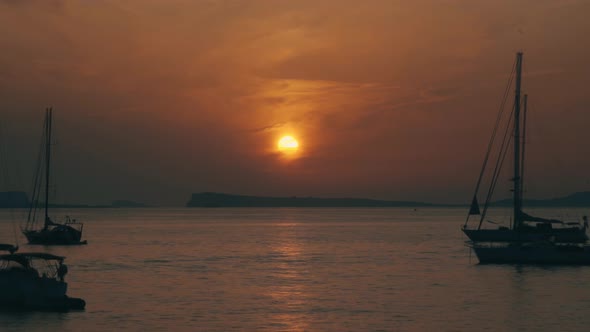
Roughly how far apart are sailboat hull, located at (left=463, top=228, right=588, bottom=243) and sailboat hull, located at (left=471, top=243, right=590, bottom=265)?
9.90 meters

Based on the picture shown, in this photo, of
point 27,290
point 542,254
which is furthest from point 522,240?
point 27,290

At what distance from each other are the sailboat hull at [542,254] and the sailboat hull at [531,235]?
32.5 ft

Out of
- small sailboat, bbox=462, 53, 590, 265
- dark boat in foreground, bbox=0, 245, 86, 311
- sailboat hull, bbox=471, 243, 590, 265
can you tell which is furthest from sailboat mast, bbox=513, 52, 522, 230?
dark boat in foreground, bbox=0, 245, 86, 311

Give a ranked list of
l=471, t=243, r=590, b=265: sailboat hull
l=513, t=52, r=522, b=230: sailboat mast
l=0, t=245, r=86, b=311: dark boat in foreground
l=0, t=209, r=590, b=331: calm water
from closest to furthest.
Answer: l=0, t=209, r=590, b=331: calm water < l=0, t=245, r=86, b=311: dark boat in foreground < l=471, t=243, r=590, b=265: sailboat hull < l=513, t=52, r=522, b=230: sailboat mast

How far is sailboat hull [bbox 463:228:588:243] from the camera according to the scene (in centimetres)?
9744

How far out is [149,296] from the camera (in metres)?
60.1

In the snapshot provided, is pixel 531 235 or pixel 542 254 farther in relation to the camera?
pixel 531 235

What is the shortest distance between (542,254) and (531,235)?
1543 cm

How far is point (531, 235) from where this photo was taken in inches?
3856

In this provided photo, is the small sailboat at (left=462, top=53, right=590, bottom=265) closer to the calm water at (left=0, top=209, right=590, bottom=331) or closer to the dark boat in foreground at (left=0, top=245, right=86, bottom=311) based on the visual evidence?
the calm water at (left=0, top=209, right=590, bottom=331)

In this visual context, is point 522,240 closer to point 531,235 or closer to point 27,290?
point 531,235

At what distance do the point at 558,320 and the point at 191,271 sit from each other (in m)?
41.5

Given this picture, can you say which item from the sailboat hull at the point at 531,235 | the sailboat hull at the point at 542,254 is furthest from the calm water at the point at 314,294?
the sailboat hull at the point at 531,235

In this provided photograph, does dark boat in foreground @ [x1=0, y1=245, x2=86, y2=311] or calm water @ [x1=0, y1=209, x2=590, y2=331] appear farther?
dark boat in foreground @ [x1=0, y1=245, x2=86, y2=311]
